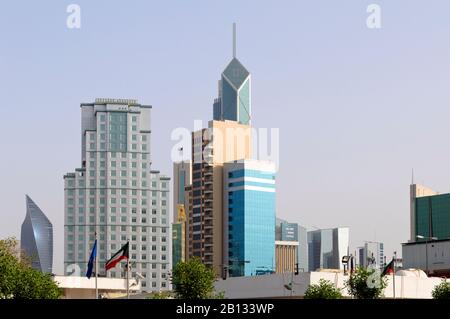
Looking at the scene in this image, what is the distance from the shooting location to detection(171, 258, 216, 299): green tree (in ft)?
391

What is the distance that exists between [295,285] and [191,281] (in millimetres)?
29340

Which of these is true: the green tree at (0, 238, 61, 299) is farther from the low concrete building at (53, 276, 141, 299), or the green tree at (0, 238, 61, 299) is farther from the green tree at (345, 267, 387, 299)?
the low concrete building at (53, 276, 141, 299)

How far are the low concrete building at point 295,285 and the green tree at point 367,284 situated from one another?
36.8 feet

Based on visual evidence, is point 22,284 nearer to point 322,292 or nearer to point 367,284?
point 322,292

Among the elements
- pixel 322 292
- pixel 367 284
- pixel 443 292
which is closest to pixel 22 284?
pixel 322 292

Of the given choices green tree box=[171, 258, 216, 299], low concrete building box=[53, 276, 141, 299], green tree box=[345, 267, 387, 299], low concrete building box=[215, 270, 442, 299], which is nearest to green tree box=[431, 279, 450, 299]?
green tree box=[345, 267, 387, 299]

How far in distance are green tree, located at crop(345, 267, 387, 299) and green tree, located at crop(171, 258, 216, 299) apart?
19.2m

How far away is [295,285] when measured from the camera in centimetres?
14538

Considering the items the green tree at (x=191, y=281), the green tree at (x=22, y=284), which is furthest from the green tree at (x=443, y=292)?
the green tree at (x=22, y=284)
